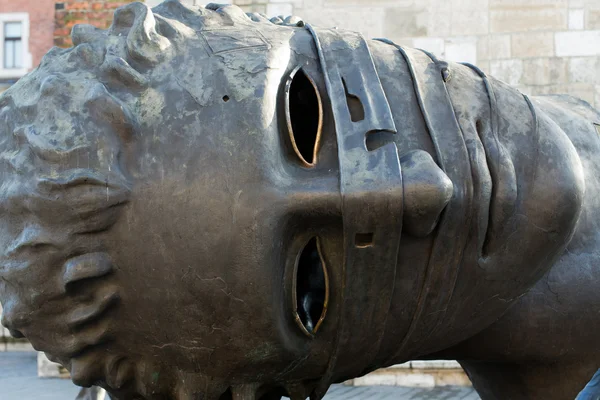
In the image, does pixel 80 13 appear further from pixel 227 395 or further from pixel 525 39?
pixel 227 395

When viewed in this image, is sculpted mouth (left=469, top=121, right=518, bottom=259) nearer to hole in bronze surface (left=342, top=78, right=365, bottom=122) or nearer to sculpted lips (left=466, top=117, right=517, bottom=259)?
sculpted lips (left=466, top=117, right=517, bottom=259)

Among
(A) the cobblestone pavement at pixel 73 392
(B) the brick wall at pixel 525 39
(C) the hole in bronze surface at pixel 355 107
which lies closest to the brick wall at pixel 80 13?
(B) the brick wall at pixel 525 39

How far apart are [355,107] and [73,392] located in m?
4.25

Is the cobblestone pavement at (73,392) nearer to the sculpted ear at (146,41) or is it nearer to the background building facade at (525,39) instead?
the background building facade at (525,39)

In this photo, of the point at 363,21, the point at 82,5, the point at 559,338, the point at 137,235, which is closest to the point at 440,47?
the point at 363,21

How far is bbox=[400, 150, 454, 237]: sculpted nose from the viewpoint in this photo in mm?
1197

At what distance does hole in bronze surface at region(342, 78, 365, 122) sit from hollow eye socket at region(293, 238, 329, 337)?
0.17 meters

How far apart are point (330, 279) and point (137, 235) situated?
267mm

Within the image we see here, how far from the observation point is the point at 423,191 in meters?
1.20

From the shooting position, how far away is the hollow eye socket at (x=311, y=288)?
49.6 inches

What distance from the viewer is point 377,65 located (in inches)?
52.6

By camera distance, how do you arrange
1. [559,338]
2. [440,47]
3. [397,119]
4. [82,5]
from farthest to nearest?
1. [82,5]
2. [440,47]
3. [559,338]
4. [397,119]

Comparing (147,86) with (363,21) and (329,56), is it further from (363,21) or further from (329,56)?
(363,21)

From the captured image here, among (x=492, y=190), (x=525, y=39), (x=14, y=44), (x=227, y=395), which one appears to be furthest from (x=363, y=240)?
(x=14, y=44)
